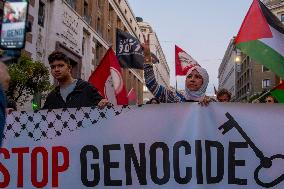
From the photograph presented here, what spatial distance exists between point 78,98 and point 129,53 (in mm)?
3161

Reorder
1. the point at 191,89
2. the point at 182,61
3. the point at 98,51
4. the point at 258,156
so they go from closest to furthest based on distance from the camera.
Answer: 1. the point at 258,156
2. the point at 191,89
3. the point at 182,61
4. the point at 98,51

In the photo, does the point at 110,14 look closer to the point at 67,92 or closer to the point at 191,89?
the point at 67,92

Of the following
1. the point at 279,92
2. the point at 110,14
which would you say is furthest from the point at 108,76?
the point at 110,14

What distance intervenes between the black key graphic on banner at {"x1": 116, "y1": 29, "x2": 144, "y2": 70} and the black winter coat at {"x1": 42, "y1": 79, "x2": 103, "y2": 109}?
9.46 ft

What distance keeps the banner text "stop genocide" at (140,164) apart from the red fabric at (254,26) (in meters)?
1.82

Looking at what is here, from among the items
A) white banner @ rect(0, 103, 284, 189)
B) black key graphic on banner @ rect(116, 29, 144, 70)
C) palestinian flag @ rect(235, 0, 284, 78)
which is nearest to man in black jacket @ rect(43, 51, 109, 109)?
white banner @ rect(0, 103, 284, 189)

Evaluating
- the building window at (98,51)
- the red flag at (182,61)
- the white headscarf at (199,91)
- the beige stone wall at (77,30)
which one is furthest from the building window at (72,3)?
the white headscarf at (199,91)

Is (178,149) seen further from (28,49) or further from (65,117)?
(28,49)

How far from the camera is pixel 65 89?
14.0 ft

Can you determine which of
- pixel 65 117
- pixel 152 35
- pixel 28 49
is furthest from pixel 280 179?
pixel 152 35

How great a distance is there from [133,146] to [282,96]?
1.99m

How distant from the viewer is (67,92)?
4.24 metres

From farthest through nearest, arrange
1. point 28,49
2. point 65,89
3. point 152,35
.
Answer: point 152,35 < point 28,49 < point 65,89

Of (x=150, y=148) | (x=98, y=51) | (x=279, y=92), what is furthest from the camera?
(x=98, y=51)
